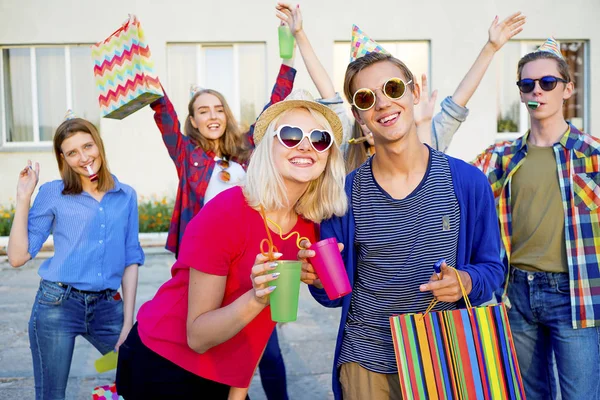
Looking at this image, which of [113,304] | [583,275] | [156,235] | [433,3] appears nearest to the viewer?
[583,275]

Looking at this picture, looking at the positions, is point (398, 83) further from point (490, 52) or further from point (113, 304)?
point (113, 304)

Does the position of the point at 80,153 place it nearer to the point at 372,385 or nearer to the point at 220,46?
the point at 372,385

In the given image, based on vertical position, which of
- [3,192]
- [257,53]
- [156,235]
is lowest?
[156,235]

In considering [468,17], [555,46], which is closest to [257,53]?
[468,17]

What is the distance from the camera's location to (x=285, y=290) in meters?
1.96

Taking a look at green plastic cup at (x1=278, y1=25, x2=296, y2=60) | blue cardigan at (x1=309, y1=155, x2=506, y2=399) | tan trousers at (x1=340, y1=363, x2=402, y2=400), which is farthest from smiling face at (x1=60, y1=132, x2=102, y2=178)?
tan trousers at (x1=340, y1=363, x2=402, y2=400)

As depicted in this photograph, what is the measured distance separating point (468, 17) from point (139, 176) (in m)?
6.75

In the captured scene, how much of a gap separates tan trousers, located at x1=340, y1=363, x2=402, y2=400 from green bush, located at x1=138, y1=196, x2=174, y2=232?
8316 millimetres

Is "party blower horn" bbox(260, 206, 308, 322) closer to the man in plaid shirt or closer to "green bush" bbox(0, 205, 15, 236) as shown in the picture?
the man in plaid shirt

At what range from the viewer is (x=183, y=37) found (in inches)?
423

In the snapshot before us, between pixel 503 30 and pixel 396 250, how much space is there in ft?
5.71

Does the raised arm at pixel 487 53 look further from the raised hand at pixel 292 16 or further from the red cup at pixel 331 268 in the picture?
the red cup at pixel 331 268

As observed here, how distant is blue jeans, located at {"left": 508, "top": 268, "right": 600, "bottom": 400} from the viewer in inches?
118

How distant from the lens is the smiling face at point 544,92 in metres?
3.20
